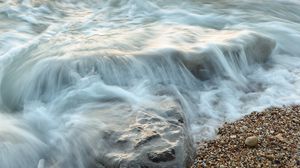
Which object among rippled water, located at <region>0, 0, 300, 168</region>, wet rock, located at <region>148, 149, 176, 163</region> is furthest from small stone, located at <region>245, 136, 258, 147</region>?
wet rock, located at <region>148, 149, 176, 163</region>

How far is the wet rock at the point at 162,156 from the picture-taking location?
3930 millimetres

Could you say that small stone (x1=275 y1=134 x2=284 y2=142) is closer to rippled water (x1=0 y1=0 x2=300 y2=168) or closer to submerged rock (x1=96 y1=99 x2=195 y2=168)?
rippled water (x1=0 y1=0 x2=300 y2=168)

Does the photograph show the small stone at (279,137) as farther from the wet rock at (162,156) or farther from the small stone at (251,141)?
the wet rock at (162,156)

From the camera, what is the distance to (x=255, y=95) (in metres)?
5.79

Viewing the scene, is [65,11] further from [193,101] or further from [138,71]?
[193,101]

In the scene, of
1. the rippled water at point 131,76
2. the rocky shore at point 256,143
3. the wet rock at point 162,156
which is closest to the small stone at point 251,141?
the rocky shore at point 256,143

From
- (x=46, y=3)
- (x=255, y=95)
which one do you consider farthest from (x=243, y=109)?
(x=46, y=3)

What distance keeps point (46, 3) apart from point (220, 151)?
5.53 m

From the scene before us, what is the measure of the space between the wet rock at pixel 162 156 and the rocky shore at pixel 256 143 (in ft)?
1.19

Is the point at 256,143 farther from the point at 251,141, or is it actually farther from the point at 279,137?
the point at 279,137

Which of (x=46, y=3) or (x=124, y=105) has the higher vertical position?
(x=46, y=3)

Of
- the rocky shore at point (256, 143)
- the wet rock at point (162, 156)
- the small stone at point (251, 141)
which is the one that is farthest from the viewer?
the small stone at point (251, 141)

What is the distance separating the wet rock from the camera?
3930 mm

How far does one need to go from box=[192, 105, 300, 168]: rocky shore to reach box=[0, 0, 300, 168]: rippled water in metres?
0.18
